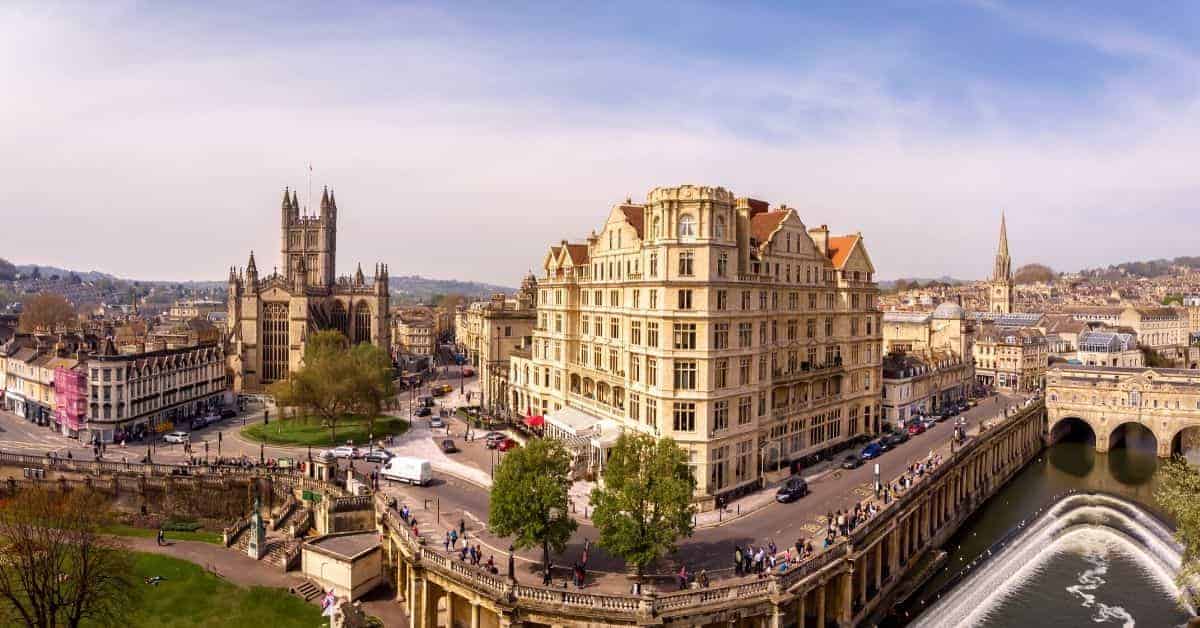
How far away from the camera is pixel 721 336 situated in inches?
2093

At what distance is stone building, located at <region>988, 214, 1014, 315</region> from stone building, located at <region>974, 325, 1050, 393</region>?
67240mm

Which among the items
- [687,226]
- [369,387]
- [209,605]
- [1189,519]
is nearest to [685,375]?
[687,226]

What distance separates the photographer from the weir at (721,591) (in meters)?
34.4

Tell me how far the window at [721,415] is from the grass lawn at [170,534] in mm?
37757

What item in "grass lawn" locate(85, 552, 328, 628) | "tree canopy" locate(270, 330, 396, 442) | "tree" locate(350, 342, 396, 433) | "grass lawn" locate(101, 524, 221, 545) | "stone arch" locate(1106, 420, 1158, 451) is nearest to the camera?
"grass lawn" locate(85, 552, 328, 628)

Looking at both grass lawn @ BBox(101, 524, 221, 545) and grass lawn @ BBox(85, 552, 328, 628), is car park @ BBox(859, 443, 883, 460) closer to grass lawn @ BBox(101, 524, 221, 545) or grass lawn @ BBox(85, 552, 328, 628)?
grass lawn @ BBox(85, 552, 328, 628)

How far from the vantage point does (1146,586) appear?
51.5 m

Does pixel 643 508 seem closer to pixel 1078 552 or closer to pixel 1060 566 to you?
pixel 1060 566

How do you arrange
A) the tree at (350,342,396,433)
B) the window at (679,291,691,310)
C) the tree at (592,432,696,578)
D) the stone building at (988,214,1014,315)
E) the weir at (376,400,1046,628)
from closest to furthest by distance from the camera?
the weir at (376,400,1046,628)
the tree at (592,432,696,578)
the window at (679,291,691,310)
the tree at (350,342,396,433)
the stone building at (988,214,1014,315)

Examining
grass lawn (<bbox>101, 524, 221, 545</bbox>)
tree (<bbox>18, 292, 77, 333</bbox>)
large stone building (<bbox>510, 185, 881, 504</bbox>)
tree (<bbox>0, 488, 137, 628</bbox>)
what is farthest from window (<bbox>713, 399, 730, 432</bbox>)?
tree (<bbox>18, 292, 77, 333</bbox>)

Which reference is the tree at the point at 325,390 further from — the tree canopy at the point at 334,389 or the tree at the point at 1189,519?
the tree at the point at 1189,519

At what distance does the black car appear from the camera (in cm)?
5294

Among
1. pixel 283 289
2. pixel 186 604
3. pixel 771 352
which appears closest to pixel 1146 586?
pixel 771 352

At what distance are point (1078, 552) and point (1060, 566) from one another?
4.26 m
